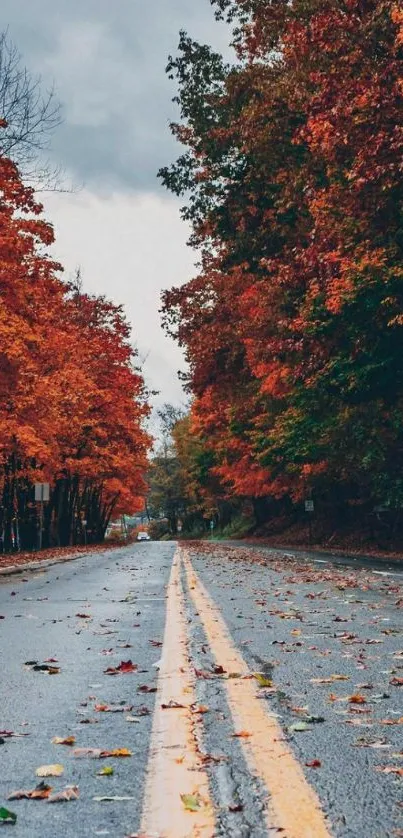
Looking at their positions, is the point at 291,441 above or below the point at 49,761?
above

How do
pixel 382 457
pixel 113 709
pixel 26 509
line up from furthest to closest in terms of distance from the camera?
1. pixel 26 509
2. pixel 382 457
3. pixel 113 709

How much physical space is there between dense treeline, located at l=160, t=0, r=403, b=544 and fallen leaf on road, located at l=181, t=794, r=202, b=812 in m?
13.6

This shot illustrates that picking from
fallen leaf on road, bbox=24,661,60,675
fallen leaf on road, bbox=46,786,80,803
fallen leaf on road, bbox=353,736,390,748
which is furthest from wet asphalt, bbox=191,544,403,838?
fallen leaf on road, bbox=24,661,60,675

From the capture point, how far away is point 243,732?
11.7 ft

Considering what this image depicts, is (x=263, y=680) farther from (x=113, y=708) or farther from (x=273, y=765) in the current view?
(x=273, y=765)

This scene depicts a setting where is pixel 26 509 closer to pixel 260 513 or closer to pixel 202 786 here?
pixel 260 513

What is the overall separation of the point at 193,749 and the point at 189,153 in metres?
23.9

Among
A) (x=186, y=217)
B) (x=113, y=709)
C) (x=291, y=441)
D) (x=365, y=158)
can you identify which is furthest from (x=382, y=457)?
(x=113, y=709)

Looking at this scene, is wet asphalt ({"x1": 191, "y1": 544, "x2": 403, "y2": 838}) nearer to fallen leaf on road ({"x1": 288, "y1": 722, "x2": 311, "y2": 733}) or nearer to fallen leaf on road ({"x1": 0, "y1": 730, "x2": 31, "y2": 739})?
fallen leaf on road ({"x1": 288, "y1": 722, "x2": 311, "y2": 733})

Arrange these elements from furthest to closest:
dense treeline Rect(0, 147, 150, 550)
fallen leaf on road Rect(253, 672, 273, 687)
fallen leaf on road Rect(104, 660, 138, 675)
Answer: dense treeline Rect(0, 147, 150, 550) → fallen leaf on road Rect(104, 660, 138, 675) → fallen leaf on road Rect(253, 672, 273, 687)

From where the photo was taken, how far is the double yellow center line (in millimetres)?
2426

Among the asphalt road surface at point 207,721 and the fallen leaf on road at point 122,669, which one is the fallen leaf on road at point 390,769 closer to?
the asphalt road surface at point 207,721

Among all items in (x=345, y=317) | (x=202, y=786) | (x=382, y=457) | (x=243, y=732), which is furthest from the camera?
(x=382, y=457)

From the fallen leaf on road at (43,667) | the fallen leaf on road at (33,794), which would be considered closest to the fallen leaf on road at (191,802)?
the fallen leaf on road at (33,794)
